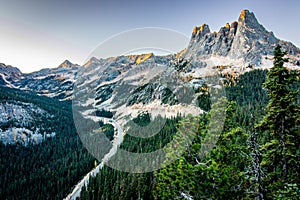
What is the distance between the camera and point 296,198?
5.75 metres

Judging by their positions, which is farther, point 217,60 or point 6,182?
point 217,60

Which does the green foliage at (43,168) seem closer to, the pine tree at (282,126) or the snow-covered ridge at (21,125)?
the snow-covered ridge at (21,125)

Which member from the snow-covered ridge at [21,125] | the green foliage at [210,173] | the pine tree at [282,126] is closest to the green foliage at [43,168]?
the snow-covered ridge at [21,125]

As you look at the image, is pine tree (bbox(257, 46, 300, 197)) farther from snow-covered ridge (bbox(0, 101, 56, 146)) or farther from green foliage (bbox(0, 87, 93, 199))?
snow-covered ridge (bbox(0, 101, 56, 146))

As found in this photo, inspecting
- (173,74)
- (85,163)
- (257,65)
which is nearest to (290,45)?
(257,65)

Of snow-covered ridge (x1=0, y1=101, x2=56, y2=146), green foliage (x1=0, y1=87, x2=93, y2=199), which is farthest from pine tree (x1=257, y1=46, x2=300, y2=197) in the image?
snow-covered ridge (x1=0, y1=101, x2=56, y2=146)

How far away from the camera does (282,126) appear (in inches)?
388

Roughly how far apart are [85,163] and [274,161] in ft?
272

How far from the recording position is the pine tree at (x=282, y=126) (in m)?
9.34

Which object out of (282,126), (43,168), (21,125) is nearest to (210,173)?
(282,126)

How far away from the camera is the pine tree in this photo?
9.34 m

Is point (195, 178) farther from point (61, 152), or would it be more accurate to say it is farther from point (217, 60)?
point (217, 60)

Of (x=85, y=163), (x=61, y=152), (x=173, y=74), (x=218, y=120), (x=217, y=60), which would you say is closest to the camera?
(x=218, y=120)

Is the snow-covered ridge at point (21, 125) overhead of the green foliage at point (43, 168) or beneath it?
overhead
